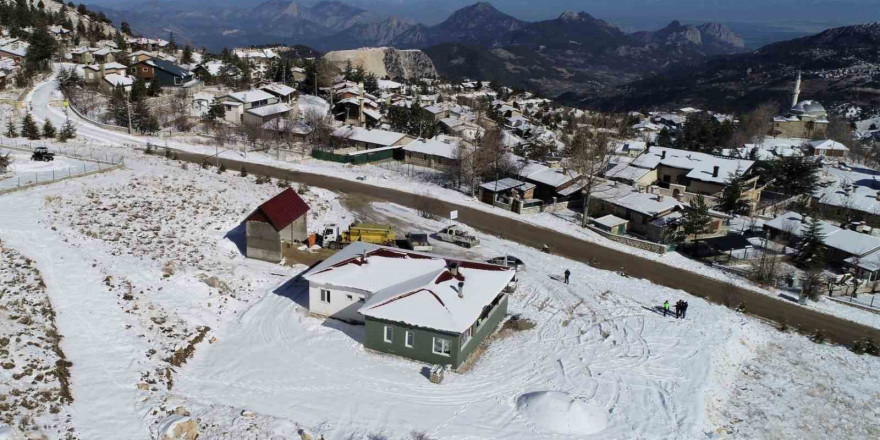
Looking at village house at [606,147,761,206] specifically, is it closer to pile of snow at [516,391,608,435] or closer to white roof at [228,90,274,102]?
pile of snow at [516,391,608,435]

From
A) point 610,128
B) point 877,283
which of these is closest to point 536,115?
point 610,128

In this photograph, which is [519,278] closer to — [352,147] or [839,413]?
[839,413]

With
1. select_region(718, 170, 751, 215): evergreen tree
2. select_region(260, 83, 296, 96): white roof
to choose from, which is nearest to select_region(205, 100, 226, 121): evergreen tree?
select_region(260, 83, 296, 96): white roof

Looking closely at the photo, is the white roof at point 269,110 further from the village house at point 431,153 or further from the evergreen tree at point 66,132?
the evergreen tree at point 66,132

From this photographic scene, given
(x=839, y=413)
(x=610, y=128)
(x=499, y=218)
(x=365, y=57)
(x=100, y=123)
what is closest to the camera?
(x=839, y=413)

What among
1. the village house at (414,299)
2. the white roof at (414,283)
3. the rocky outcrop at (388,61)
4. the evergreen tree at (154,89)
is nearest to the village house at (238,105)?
the evergreen tree at (154,89)
